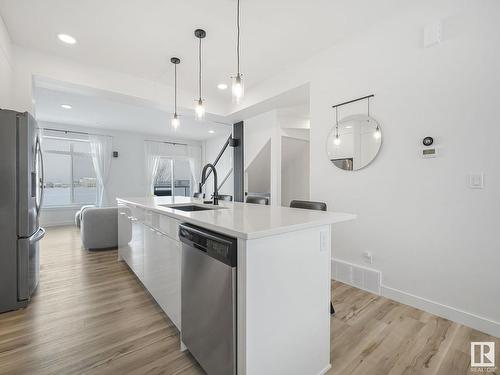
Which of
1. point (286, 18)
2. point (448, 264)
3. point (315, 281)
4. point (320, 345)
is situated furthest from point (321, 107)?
point (320, 345)

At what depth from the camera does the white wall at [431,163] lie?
1.75m

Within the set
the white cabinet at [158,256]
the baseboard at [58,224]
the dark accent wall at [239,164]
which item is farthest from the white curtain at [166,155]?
the white cabinet at [158,256]

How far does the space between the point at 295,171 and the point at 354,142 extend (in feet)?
8.34

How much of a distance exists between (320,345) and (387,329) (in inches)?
31.0

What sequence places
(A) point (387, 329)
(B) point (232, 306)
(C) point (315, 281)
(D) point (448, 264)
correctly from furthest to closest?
(D) point (448, 264) < (A) point (387, 329) < (C) point (315, 281) < (B) point (232, 306)

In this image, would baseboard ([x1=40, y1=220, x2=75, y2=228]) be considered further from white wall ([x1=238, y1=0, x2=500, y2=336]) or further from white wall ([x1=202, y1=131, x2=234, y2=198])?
white wall ([x1=238, y1=0, x2=500, y2=336])

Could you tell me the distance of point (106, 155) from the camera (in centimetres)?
666

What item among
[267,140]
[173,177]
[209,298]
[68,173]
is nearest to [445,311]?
[209,298]

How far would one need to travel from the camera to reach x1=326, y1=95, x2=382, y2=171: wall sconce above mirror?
7.80ft

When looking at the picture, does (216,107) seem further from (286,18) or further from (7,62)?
(7,62)

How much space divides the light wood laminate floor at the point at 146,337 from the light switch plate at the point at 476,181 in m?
1.09

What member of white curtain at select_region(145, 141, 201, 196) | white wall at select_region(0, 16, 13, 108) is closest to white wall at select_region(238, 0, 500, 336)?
white wall at select_region(0, 16, 13, 108)

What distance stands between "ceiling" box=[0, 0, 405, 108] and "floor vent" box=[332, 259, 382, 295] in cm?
251

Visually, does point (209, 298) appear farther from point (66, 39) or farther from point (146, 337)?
point (66, 39)
